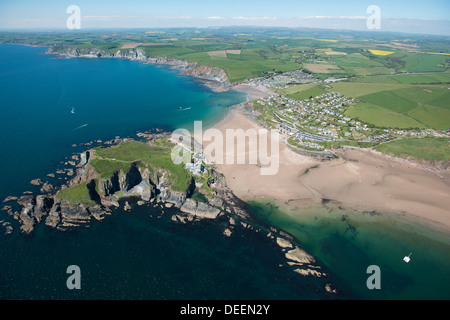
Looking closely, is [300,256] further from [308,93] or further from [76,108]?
[76,108]

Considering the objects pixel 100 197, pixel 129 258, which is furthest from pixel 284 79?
pixel 129 258

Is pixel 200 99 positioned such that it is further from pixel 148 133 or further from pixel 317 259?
pixel 317 259

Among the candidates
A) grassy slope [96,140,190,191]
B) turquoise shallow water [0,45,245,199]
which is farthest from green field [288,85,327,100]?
grassy slope [96,140,190,191]

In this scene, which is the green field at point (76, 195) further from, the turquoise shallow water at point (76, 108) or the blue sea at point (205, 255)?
the turquoise shallow water at point (76, 108)

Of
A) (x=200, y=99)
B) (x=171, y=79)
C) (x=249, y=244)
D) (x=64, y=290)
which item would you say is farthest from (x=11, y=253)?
(x=171, y=79)

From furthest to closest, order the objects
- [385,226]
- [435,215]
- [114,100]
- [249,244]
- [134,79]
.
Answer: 1. [134,79]
2. [114,100]
3. [435,215]
4. [385,226]
5. [249,244]

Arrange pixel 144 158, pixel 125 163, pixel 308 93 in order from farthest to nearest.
→ 1. pixel 308 93
2. pixel 144 158
3. pixel 125 163
